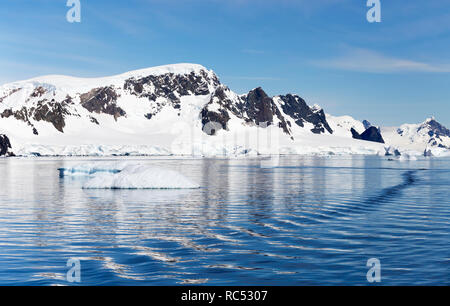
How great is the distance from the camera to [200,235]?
18.9m

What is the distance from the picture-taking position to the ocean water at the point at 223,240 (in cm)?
1280

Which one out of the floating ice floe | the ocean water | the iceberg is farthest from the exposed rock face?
the ocean water

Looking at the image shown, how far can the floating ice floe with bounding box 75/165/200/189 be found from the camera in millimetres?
38781

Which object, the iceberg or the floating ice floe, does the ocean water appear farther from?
the iceberg

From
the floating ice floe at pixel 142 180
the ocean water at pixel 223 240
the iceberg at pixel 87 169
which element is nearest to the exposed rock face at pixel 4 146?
the iceberg at pixel 87 169

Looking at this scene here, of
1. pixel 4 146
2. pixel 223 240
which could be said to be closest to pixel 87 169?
pixel 223 240

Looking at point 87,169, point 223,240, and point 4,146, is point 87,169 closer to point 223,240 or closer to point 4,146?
point 223,240

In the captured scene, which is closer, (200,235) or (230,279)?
(230,279)

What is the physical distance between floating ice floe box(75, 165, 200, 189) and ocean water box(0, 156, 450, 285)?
622cm

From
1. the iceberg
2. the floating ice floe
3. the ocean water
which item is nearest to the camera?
the ocean water

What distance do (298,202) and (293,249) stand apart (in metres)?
14.9

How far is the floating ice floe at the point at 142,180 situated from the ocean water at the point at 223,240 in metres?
6.22
